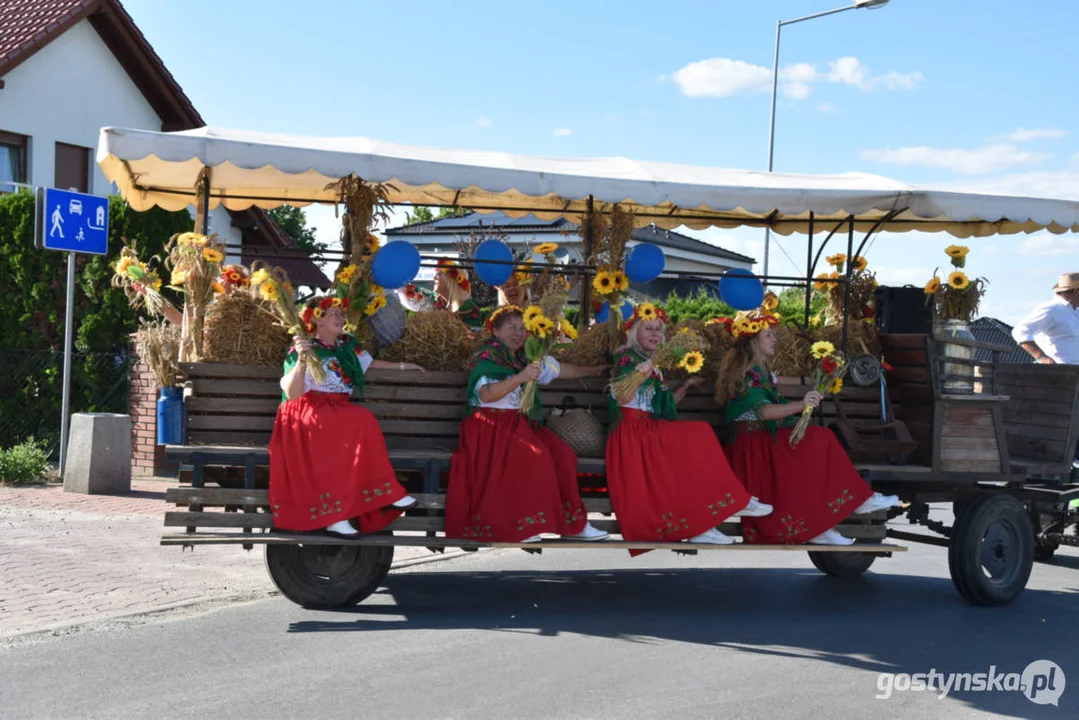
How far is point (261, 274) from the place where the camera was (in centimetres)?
681

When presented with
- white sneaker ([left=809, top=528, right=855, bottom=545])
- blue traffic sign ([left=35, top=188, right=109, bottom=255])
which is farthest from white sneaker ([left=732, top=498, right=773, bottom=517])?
blue traffic sign ([left=35, top=188, right=109, bottom=255])

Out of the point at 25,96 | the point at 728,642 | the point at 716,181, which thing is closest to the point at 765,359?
the point at 716,181

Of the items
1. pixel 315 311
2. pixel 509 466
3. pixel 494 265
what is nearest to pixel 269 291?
pixel 315 311

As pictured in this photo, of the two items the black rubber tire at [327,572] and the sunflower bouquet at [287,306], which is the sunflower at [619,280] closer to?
the sunflower bouquet at [287,306]

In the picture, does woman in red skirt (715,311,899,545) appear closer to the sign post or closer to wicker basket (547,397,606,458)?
wicker basket (547,397,606,458)

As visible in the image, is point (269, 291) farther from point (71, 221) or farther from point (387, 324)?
point (71, 221)

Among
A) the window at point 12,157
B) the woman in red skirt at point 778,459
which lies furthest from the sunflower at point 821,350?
the window at point 12,157

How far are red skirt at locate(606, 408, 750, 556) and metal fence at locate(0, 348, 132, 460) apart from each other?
348 inches

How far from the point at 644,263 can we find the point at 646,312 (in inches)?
36.3

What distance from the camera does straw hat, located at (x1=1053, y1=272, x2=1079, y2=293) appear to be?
9320 mm

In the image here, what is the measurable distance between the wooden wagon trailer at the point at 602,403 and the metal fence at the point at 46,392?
542 centimetres

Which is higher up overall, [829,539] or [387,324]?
[387,324]

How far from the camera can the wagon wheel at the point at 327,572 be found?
704 cm

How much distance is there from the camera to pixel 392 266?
736cm
